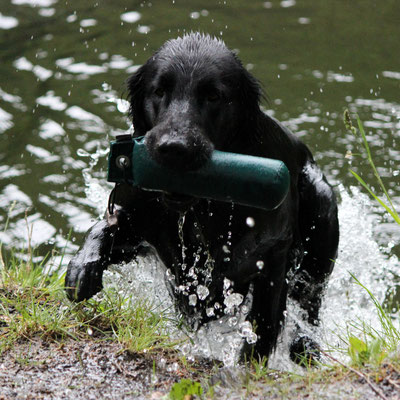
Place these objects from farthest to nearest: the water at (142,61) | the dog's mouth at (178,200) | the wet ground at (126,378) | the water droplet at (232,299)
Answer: the water at (142,61)
the water droplet at (232,299)
the dog's mouth at (178,200)
the wet ground at (126,378)

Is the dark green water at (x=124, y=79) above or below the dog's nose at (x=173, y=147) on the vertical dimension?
below

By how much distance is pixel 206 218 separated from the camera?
3662 millimetres

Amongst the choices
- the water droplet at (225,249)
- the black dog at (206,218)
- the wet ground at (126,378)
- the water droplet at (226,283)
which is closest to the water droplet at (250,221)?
the black dog at (206,218)

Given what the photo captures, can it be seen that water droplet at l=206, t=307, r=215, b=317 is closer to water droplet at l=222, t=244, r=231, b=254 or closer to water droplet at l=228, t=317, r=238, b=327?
water droplet at l=228, t=317, r=238, b=327

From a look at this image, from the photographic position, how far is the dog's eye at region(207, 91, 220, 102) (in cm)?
338

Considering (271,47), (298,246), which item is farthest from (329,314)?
(271,47)

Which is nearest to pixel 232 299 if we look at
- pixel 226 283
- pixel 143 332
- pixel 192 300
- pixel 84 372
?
pixel 226 283

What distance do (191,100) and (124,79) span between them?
482 cm

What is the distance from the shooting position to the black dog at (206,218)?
11.0 ft

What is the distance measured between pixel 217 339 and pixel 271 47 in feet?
19.2

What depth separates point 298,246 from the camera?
4250mm

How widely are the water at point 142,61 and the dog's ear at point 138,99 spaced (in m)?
0.89

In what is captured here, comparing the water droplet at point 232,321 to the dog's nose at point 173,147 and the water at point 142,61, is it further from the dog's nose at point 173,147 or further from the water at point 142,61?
the dog's nose at point 173,147

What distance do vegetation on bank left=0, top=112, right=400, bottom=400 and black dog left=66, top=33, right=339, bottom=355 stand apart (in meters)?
0.21
